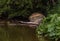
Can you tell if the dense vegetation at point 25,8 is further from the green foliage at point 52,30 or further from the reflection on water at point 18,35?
the green foliage at point 52,30

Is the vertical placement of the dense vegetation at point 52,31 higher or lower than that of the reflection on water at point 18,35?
higher

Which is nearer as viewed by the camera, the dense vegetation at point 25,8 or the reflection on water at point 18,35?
the reflection on water at point 18,35

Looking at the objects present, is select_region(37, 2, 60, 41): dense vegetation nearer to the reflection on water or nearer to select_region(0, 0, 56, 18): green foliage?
the reflection on water

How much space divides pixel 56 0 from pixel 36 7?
1.66 metres

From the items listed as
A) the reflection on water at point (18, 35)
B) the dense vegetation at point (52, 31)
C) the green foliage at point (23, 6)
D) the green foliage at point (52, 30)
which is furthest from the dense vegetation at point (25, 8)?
the green foliage at point (52, 30)

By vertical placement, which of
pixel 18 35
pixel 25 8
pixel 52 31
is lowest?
pixel 18 35

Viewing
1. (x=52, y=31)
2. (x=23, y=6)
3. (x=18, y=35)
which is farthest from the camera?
(x=23, y=6)

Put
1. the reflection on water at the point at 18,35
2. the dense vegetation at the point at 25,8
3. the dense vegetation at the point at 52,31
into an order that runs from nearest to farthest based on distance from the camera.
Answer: the dense vegetation at the point at 52,31
the reflection on water at the point at 18,35
the dense vegetation at the point at 25,8

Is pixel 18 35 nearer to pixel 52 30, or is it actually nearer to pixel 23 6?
pixel 52 30

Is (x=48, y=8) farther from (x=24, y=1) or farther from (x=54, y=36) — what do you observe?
(x=54, y=36)

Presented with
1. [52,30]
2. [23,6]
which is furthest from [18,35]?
[23,6]

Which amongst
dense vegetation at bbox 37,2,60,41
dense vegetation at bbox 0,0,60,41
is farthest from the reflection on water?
dense vegetation at bbox 0,0,60,41

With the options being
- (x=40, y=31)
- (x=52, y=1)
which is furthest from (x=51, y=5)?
(x=40, y=31)

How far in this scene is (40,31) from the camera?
1268 centimetres
